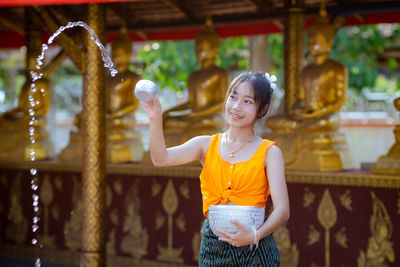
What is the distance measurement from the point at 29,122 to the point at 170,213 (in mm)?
1602

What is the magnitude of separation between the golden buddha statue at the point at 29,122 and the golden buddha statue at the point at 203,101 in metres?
1.21

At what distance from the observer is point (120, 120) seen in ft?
17.3

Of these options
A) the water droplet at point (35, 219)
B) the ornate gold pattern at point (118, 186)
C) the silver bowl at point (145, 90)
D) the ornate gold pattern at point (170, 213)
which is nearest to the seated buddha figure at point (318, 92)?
the ornate gold pattern at point (170, 213)

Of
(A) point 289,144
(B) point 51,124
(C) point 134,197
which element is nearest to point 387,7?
(A) point 289,144

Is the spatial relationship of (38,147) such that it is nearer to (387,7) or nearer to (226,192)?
(387,7)

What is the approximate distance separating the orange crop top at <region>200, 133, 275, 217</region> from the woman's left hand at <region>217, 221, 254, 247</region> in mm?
150

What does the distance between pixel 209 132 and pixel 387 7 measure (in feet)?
5.12

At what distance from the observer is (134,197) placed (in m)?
4.91

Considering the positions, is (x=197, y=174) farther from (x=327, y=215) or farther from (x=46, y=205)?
(x=46, y=205)

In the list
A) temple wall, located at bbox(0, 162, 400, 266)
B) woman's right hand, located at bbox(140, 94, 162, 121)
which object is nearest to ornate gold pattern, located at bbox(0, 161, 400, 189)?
temple wall, located at bbox(0, 162, 400, 266)

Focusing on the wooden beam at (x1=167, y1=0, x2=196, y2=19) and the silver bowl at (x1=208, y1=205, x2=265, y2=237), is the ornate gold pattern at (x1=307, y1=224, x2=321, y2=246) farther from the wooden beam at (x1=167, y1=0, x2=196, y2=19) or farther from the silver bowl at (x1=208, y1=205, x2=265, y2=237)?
the silver bowl at (x1=208, y1=205, x2=265, y2=237)

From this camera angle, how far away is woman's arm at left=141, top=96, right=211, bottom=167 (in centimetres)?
190

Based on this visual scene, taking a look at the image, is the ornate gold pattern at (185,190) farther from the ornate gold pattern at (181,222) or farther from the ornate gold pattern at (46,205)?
the ornate gold pattern at (46,205)

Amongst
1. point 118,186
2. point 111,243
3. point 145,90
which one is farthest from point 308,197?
point 145,90
